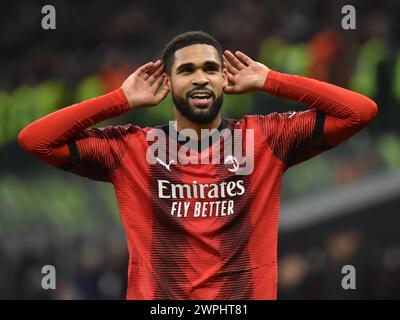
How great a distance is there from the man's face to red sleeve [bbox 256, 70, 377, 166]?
0.92 feet

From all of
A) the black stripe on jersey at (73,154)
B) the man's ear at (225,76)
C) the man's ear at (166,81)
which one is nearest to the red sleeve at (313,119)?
the man's ear at (225,76)

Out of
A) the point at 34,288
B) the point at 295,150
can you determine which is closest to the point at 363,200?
the point at 34,288

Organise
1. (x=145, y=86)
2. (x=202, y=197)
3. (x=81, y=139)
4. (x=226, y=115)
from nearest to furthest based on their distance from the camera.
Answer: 1. (x=202, y=197)
2. (x=81, y=139)
3. (x=145, y=86)
4. (x=226, y=115)

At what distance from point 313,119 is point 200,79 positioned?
0.60 m

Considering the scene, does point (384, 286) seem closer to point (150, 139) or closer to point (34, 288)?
point (34, 288)

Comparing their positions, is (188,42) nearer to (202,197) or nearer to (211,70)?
(211,70)

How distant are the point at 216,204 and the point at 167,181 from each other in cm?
28

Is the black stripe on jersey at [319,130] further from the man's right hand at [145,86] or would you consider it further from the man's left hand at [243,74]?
the man's right hand at [145,86]

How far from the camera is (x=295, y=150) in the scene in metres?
5.25

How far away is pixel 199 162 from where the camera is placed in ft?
17.2

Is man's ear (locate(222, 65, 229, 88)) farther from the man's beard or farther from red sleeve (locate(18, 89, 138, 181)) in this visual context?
red sleeve (locate(18, 89, 138, 181))

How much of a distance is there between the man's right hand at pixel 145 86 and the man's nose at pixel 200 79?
0.77 feet

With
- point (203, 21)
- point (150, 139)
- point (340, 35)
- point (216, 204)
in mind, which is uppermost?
point (203, 21)

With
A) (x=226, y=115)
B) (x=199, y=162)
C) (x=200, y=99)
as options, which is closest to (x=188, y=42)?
(x=200, y=99)
